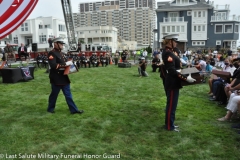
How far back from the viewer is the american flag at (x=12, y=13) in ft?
14.8

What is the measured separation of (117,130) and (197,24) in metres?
39.9

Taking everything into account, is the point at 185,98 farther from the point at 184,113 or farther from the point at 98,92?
the point at 98,92

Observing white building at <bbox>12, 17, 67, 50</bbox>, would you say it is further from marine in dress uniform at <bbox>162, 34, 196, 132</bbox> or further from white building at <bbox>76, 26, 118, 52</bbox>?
marine in dress uniform at <bbox>162, 34, 196, 132</bbox>

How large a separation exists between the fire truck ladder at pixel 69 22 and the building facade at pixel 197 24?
23.5 meters

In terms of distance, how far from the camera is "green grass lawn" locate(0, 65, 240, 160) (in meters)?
3.76

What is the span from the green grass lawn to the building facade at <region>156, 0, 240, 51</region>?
35201mm

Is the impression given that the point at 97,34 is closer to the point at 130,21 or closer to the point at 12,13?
the point at 130,21

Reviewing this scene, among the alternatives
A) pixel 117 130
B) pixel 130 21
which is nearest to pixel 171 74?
pixel 117 130

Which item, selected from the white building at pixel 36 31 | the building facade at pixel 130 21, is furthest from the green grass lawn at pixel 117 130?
the building facade at pixel 130 21

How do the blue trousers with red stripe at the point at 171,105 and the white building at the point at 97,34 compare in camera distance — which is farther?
the white building at the point at 97,34

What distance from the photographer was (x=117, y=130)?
4.68m

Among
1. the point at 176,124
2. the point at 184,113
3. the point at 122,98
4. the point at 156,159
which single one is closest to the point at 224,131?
the point at 176,124

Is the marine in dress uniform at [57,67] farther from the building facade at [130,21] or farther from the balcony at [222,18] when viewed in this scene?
the building facade at [130,21]

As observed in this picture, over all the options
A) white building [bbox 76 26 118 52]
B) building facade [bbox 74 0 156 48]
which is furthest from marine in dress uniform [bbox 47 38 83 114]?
building facade [bbox 74 0 156 48]
